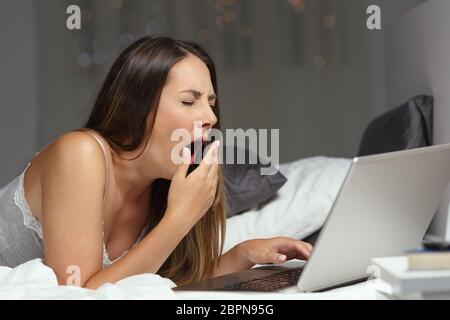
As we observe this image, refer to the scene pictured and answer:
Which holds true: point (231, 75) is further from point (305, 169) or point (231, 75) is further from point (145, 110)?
point (145, 110)

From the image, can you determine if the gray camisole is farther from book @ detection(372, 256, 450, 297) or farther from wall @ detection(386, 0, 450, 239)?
wall @ detection(386, 0, 450, 239)

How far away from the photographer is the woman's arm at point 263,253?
1.35 m

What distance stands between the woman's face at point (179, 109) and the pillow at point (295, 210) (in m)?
0.57

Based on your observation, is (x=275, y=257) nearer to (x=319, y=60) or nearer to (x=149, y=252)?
(x=149, y=252)

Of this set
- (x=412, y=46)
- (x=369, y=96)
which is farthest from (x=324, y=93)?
(x=412, y=46)

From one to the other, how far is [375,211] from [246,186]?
1052mm

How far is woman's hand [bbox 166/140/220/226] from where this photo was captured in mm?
1268

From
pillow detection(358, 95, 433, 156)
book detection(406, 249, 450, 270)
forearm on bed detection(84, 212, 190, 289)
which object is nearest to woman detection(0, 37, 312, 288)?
forearm on bed detection(84, 212, 190, 289)

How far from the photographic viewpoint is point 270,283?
3.62 feet

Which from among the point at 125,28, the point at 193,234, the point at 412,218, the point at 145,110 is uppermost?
the point at 125,28

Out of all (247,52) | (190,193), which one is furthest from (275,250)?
(247,52)

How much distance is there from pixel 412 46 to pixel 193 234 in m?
1.09

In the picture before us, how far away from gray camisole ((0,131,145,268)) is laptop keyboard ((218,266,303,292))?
1.51 feet

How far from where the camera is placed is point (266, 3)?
10.3 ft
